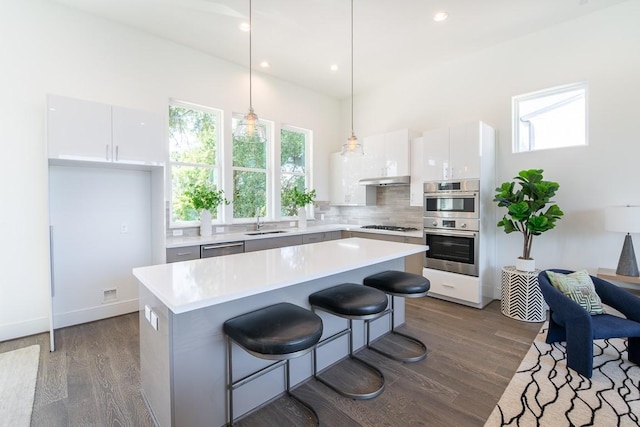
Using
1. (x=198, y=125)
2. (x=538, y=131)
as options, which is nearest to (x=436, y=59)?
(x=538, y=131)

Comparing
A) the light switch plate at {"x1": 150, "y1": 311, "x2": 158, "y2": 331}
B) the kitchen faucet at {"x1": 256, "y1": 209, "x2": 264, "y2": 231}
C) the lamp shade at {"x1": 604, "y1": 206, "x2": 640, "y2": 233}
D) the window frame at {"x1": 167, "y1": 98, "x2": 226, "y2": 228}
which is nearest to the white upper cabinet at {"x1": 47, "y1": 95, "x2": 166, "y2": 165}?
the window frame at {"x1": 167, "y1": 98, "x2": 226, "y2": 228}

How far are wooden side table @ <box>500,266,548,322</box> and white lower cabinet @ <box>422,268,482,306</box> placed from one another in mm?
320

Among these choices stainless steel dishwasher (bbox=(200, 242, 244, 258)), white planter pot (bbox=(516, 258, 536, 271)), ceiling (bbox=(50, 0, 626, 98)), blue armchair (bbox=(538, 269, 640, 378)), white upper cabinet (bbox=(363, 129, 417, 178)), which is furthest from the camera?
white upper cabinet (bbox=(363, 129, 417, 178))

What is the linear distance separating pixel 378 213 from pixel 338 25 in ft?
10.2

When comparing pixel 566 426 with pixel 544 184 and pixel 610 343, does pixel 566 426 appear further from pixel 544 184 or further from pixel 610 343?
pixel 544 184

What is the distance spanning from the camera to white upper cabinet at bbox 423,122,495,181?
11.9 ft

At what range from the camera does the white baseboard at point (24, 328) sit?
2.87 m

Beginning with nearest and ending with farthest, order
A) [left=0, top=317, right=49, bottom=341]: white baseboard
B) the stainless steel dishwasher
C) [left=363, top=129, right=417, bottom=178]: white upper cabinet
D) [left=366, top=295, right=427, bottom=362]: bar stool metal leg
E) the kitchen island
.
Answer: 1. the kitchen island
2. [left=366, top=295, right=427, bottom=362]: bar stool metal leg
3. [left=0, top=317, right=49, bottom=341]: white baseboard
4. the stainless steel dishwasher
5. [left=363, top=129, right=417, bottom=178]: white upper cabinet

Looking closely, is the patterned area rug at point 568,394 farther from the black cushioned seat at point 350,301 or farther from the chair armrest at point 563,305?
the black cushioned seat at point 350,301

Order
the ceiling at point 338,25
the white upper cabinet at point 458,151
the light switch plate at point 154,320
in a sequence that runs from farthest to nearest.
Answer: the white upper cabinet at point 458,151
the ceiling at point 338,25
the light switch plate at point 154,320

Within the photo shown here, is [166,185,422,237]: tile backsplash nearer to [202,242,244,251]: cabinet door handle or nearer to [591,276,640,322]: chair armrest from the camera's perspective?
[202,242,244,251]: cabinet door handle

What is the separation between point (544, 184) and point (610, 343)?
1.63 metres

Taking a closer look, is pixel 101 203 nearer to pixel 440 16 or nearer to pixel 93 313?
pixel 93 313

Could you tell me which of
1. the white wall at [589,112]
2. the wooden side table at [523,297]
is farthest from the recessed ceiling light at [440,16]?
the wooden side table at [523,297]
